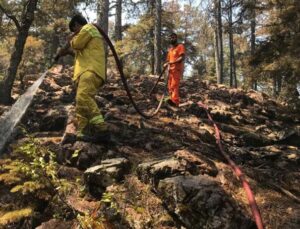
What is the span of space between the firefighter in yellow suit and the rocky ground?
0.33m

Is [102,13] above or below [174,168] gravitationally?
above

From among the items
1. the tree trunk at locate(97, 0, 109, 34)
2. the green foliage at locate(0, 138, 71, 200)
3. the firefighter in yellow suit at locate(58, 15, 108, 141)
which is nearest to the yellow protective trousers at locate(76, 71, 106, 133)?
the firefighter in yellow suit at locate(58, 15, 108, 141)

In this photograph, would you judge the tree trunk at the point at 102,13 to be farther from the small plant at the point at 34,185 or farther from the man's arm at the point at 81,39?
the small plant at the point at 34,185

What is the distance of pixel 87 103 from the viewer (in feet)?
21.4

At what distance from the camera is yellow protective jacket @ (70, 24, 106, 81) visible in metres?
6.66

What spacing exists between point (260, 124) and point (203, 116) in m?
1.85

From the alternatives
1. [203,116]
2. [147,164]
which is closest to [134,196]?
[147,164]

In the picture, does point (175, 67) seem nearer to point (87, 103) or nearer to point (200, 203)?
point (87, 103)

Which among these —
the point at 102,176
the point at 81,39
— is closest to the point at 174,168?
the point at 102,176

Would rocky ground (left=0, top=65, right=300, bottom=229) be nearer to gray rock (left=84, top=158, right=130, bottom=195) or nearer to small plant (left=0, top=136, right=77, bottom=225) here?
gray rock (left=84, top=158, right=130, bottom=195)

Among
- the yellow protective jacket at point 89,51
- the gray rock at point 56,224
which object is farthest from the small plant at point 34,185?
the yellow protective jacket at point 89,51

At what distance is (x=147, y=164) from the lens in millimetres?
5781

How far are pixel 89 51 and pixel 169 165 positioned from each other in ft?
8.23

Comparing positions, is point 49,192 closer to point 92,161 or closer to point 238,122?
point 92,161
